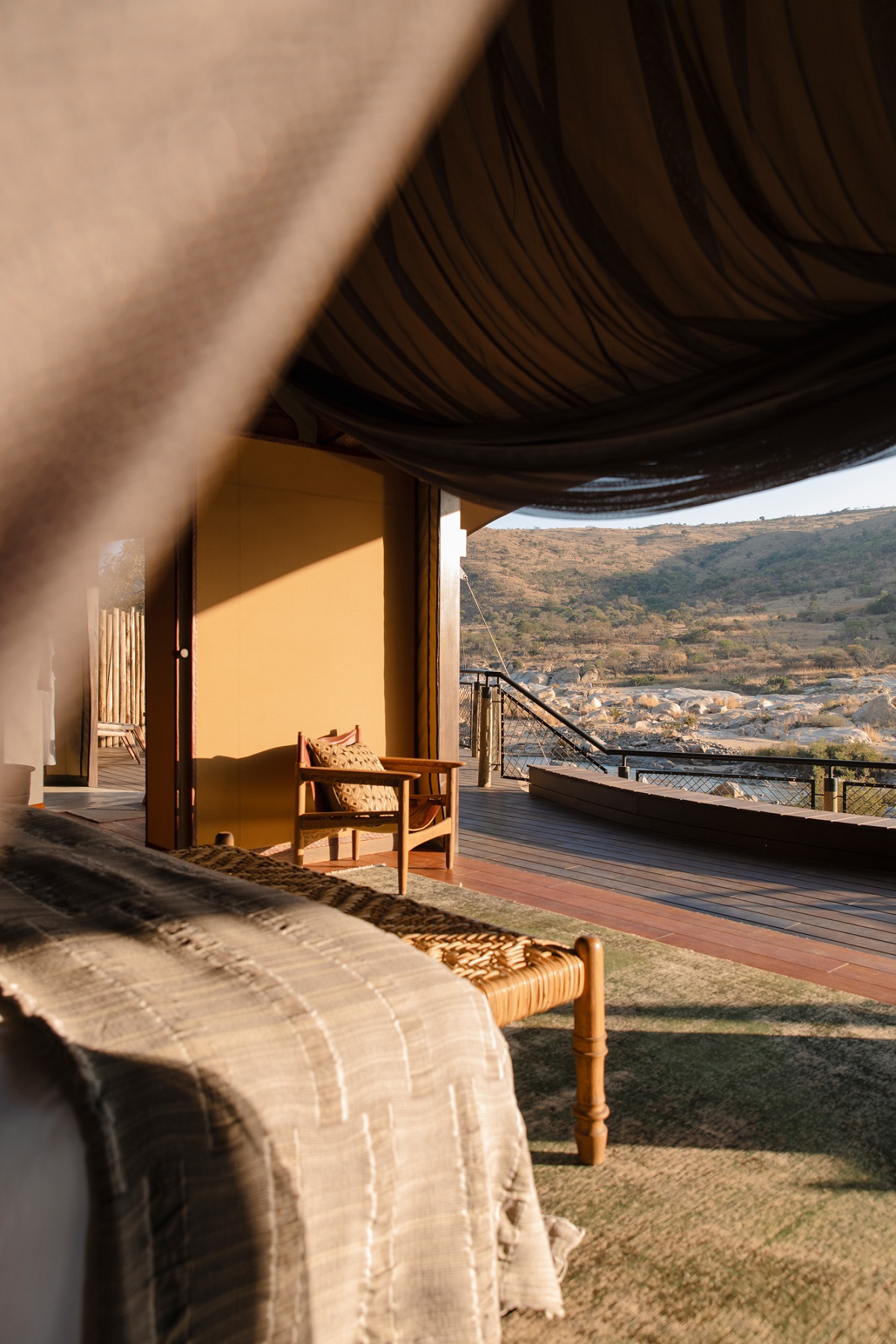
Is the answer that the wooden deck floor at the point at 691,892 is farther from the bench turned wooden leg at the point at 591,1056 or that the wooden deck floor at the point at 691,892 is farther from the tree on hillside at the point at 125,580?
the tree on hillside at the point at 125,580

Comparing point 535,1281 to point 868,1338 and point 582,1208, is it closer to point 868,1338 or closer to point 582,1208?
point 582,1208

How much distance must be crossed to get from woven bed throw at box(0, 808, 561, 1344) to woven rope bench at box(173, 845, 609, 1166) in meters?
0.20

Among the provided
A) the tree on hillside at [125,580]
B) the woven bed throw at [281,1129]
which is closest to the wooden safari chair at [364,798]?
the woven bed throw at [281,1129]

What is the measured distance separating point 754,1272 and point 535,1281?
411 millimetres

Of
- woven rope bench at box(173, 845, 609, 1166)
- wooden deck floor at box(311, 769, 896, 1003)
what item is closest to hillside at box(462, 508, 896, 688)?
wooden deck floor at box(311, 769, 896, 1003)

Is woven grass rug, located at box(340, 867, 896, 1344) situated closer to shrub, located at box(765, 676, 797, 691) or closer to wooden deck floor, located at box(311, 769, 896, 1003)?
wooden deck floor, located at box(311, 769, 896, 1003)

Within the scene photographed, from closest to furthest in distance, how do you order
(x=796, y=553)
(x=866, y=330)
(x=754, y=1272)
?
1. (x=754, y=1272)
2. (x=866, y=330)
3. (x=796, y=553)

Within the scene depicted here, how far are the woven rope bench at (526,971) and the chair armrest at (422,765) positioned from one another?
2.41 metres

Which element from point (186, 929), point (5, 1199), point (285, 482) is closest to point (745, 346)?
point (186, 929)

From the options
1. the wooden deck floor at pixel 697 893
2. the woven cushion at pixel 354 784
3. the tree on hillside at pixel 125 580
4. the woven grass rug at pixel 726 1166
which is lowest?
the woven grass rug at pixel 726 1166

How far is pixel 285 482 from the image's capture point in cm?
485

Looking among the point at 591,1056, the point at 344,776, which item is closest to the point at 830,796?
the point at 344,776

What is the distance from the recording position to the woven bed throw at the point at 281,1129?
1056 millimetres

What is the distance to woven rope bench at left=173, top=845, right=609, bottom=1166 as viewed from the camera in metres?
1.69
